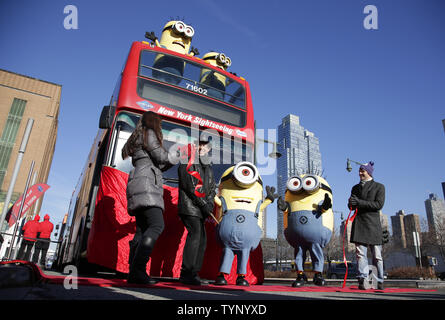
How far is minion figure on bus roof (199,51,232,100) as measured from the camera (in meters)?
6.80

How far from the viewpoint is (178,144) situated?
18.8 ft

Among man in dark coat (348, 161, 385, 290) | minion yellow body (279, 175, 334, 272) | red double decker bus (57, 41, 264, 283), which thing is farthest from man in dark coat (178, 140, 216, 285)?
man in dark coat (348, 161, 385, 290)

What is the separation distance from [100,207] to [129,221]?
0.49 metres

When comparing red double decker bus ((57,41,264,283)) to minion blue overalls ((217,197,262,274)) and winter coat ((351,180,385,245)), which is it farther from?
winter coat ((351,180,385,245))

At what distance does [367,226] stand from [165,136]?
3673 mm

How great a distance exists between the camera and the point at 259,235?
4.71m

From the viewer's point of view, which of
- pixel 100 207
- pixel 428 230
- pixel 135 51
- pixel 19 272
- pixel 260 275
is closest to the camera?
pixel 19 272

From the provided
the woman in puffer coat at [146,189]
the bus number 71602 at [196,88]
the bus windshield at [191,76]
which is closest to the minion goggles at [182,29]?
the bus windshield at [191,76]

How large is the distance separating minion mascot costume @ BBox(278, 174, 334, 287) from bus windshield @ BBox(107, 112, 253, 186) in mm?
1337
